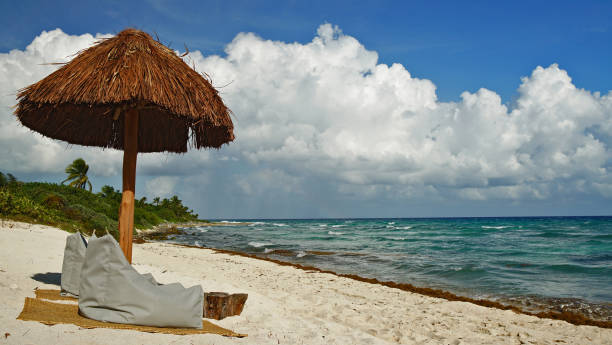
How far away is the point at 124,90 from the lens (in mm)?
4762

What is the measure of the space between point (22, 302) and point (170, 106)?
2905mm

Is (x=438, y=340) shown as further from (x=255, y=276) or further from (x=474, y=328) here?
(x=255, y=276)

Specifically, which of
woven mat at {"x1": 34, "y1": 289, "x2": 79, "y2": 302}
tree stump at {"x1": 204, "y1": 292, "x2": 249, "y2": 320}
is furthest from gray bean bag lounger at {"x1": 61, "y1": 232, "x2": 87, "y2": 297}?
tree stump at {"x1": 204, "y1": 292, "x2": 249, "y2": 320}

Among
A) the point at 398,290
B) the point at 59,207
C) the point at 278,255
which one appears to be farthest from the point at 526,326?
the point at 59,207

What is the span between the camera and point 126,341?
139 inches

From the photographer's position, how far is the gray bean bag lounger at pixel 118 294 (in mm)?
4012

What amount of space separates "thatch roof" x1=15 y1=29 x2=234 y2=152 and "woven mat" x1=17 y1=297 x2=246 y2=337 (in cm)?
245

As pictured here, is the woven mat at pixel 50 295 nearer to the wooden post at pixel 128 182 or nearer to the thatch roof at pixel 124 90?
the wooden post at pixel 128 182

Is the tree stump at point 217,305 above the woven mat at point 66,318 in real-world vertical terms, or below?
below

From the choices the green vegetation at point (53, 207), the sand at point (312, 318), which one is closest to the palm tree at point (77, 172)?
the green vegetation at point (53, 207)

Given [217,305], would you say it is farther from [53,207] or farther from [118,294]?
[53,207]

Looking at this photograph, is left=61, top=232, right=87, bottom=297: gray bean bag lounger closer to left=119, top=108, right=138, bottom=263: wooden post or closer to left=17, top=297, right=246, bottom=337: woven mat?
left=119, top=108, right=138, bottom=263: wooden post

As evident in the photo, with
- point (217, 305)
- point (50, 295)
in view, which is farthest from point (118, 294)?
point (50, 295)

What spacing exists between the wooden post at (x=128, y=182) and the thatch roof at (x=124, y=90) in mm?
243
